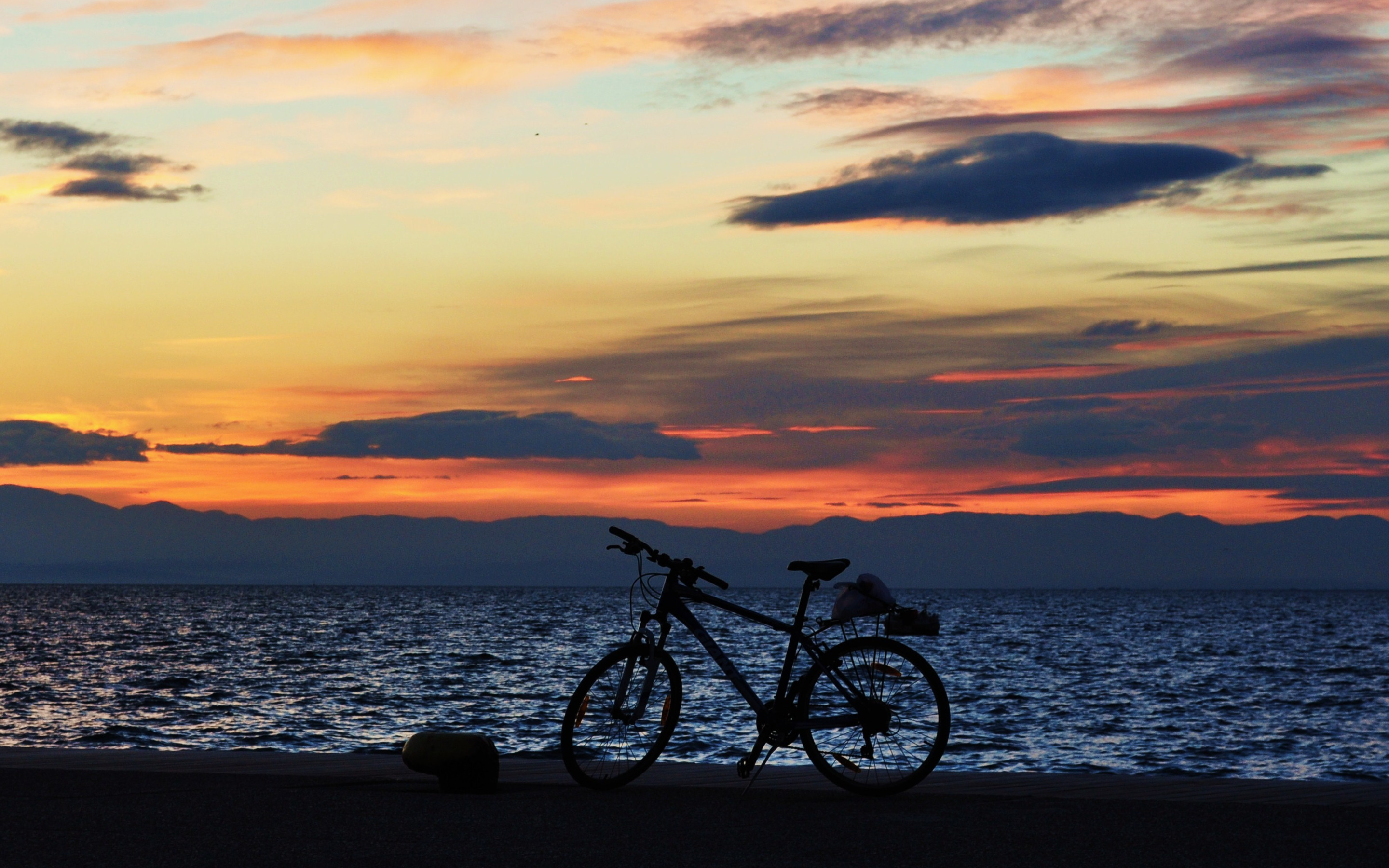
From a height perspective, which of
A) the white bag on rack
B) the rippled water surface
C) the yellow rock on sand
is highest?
the white bag on rack

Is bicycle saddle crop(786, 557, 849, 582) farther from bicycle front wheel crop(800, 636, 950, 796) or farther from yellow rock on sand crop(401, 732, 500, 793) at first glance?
yellow rock on sand crop(401, 732, 500, 793)

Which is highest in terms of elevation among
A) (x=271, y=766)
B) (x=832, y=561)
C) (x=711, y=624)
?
(x=832, y=561)

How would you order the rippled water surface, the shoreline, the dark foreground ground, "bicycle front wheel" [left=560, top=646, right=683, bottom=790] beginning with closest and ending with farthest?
the dark foreground ground → the shoreline → "bicycle front wheel" [left=560, top=646, right=683, bottom=790] → the rippled water surface

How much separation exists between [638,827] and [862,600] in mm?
2439

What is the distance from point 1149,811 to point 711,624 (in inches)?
5337

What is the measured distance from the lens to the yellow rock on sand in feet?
32.1

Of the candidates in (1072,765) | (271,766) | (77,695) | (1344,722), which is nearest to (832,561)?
(271,766)

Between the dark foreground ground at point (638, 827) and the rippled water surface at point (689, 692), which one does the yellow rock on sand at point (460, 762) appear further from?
the rippled water surface at point (689, 692)

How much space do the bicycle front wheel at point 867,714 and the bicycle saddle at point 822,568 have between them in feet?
1.62

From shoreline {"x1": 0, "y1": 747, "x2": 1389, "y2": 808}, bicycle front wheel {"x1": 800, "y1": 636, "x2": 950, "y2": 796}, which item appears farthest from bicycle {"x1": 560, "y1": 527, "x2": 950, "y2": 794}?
shoreline {"x1": 0, "y1": 747, "x2": 1389, "y2": 808}

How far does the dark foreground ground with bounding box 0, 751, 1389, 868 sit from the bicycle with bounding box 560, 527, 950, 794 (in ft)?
0.78

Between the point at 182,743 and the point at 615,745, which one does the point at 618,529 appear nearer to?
the point at 615,745

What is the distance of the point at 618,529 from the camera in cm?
1005

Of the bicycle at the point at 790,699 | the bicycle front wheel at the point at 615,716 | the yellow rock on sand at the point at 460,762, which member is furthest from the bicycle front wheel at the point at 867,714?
the yellow rock on sand at the point at 460,762
